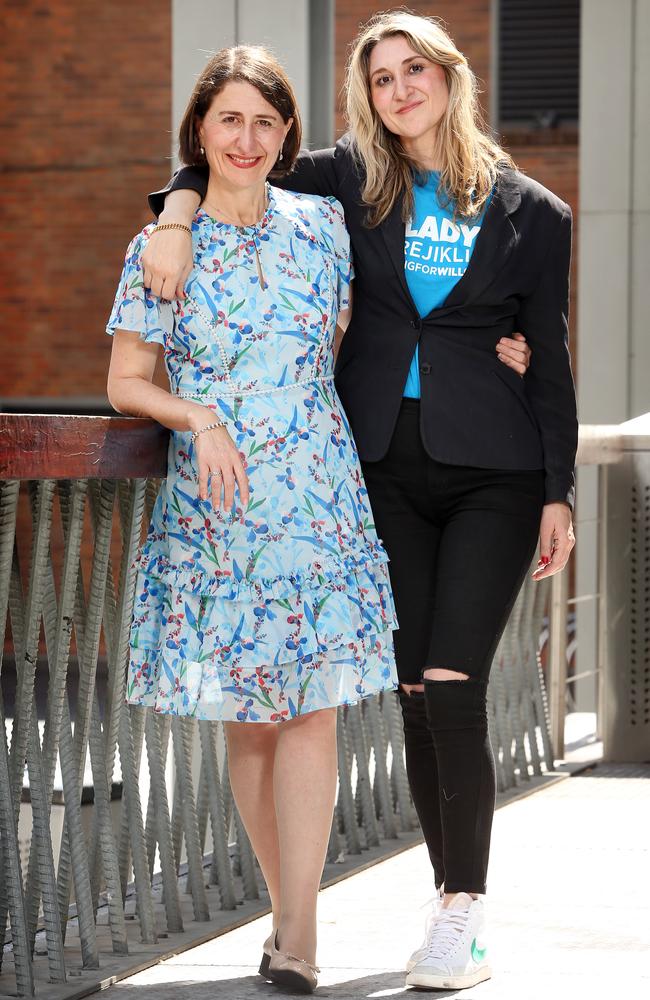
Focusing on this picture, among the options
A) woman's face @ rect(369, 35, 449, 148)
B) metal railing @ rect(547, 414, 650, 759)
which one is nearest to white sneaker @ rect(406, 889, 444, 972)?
woman's face @ rect(369, 35, 449, 148)

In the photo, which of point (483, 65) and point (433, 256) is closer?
point (433, 256)

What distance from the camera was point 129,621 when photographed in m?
3.05

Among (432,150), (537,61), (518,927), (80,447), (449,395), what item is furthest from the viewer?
(537,61)

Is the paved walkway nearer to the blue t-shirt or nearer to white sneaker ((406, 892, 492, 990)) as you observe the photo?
white sneaker ((406, 892, 492, 990))

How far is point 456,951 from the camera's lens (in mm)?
2756

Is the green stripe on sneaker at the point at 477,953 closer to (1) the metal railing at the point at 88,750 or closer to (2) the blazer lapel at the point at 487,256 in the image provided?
(1) the metal railing at the point at 88,750

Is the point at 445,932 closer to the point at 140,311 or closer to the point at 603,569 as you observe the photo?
the point at 140,311

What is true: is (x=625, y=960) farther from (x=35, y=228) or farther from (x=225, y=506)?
(x=35, y=228)

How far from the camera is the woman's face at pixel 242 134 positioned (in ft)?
8.95

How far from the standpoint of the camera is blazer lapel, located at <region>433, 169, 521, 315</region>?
9.41 ft

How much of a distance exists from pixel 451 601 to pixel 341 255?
642mm

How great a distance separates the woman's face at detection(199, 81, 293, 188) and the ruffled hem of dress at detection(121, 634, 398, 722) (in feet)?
2.67

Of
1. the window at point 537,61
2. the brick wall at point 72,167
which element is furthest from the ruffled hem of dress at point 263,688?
the window at point 537,61

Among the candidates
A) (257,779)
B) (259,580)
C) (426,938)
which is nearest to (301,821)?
(257,779)
